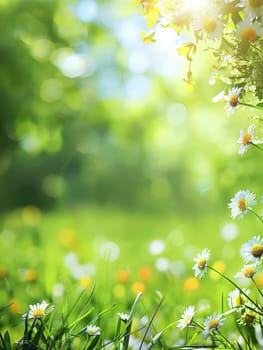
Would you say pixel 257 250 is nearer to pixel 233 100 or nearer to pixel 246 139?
pixel 246 139

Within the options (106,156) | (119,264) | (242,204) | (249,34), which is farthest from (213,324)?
(106,156)

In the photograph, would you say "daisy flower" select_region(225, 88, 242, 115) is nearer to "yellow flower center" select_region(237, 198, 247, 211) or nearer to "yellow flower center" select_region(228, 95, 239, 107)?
"yellow flower center" select_region(228, 95, 239, 107)

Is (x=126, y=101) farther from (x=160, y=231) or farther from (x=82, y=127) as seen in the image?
(x=160, y=231)

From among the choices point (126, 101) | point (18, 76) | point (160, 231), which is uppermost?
point (126, 101)

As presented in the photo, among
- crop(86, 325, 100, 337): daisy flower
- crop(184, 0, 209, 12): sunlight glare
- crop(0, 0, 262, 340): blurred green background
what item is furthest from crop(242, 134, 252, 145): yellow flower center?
crop(0, 0, 262, 340): blurred green background

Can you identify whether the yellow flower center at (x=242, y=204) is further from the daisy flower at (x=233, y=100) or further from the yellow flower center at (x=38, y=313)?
the yellow flower center at (x=38, y=313)

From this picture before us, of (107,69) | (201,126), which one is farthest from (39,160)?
(201,126)
